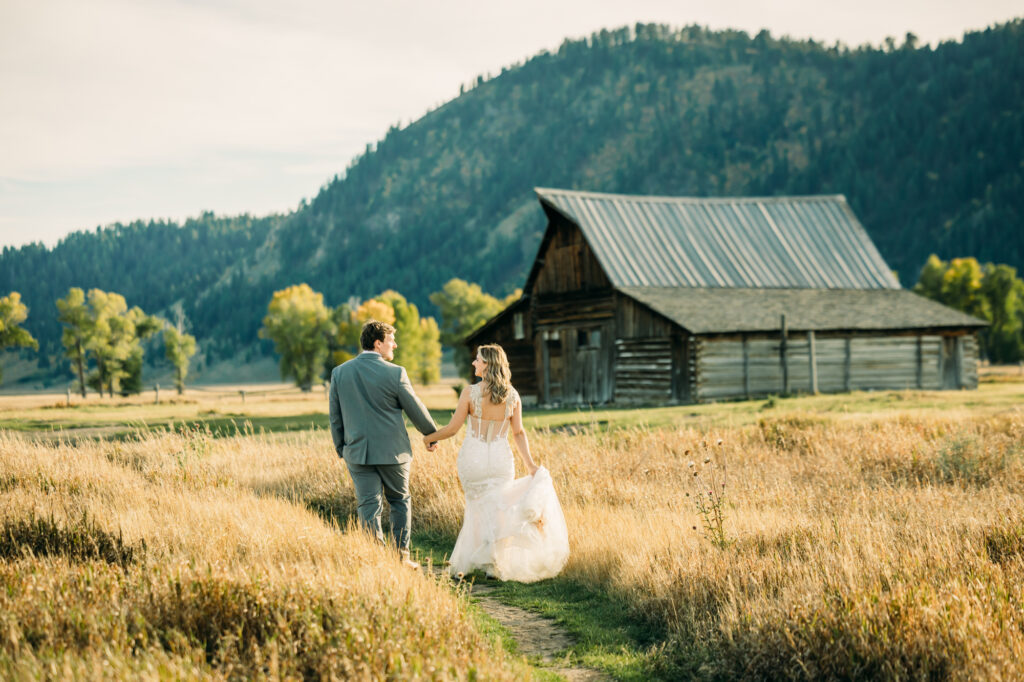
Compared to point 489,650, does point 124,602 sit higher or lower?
higher

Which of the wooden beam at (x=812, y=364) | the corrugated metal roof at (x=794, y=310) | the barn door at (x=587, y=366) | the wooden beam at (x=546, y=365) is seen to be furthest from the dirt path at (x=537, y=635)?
the wooden beam at (x=546, y=365)

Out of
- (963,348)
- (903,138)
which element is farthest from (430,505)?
(903,138)

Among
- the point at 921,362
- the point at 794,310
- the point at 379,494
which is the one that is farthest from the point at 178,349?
the point at 379,494

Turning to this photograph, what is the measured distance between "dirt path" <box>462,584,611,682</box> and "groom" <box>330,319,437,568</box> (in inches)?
33.3

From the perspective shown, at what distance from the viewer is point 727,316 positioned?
99.0ft

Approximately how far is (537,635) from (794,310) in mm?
27790

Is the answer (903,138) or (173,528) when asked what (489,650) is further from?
(903,138)

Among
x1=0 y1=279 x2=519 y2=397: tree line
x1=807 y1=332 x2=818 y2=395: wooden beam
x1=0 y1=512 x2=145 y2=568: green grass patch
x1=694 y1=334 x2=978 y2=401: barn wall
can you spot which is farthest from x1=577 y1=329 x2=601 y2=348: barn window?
x1=0 y1=279 x2=519 y2=397: tree line

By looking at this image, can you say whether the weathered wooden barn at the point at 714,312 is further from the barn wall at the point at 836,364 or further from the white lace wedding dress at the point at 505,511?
the white lace wedding dress at the point at 505,511

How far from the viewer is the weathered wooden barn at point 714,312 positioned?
30.1m

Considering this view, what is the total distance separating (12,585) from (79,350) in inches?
2851

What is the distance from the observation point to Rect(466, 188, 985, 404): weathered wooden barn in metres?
30.1

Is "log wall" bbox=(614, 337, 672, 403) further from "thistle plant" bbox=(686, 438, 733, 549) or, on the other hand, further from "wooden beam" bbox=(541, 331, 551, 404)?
"thistle plant" bbox=(686, 438, 733, 549)

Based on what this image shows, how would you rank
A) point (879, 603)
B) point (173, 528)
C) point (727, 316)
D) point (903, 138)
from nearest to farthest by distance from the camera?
1. point (879, 603)
2. point (173, 528)
3. point (727, 316)
4. point (903, 138)
